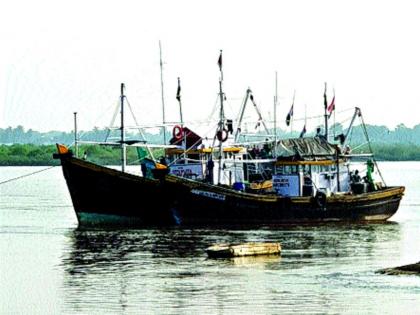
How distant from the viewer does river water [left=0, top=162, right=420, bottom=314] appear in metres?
33.3

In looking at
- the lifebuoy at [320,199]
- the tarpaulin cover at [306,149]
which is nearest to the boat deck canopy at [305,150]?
the tarpaulin cover at [306,149]

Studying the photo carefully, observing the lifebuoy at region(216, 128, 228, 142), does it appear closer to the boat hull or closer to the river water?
the boat hull

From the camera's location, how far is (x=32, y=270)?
140 ft

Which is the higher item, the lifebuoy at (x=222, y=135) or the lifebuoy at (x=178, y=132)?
the lifebuoy at (x=178, y=132)

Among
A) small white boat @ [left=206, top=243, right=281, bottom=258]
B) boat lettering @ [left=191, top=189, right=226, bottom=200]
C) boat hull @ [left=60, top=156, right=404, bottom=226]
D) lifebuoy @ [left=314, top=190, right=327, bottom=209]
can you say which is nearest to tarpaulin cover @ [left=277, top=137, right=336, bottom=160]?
lifebuoy @ [left=314, top=190, right=327, bottom=209]

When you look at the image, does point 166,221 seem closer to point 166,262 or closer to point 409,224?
point 409,224

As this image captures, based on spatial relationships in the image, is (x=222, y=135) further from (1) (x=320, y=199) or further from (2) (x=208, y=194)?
(1) (x=320, y=199)

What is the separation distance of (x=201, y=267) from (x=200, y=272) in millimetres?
1469

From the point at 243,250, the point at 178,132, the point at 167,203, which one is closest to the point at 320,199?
the point at 167,203

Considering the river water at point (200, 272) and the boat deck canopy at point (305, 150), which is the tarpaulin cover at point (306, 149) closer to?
the boat deck canopy at point (305, 150)

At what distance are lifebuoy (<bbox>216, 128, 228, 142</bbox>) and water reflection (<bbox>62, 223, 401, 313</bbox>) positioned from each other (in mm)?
4370

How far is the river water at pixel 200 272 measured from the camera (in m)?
33.3

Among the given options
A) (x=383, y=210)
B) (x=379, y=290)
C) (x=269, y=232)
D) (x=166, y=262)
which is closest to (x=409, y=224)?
(x=383, y=210)

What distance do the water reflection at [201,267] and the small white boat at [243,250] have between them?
0.76ft
